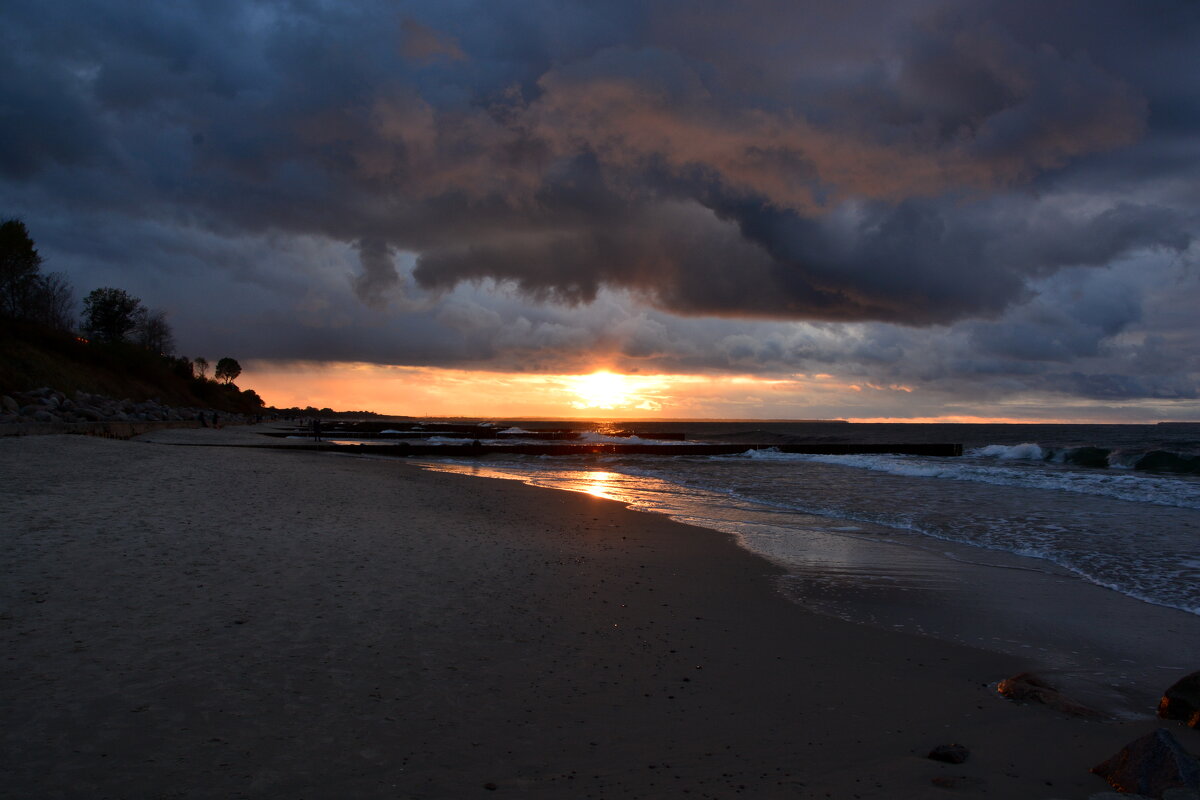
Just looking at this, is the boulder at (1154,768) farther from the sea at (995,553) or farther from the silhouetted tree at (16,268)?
the silhouetted tree at (16,268)

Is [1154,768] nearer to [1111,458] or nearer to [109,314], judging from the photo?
[1111,458]

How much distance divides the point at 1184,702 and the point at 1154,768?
1802 mm

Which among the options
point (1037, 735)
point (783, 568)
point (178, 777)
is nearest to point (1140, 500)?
point (783, 568)

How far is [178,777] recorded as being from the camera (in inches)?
154

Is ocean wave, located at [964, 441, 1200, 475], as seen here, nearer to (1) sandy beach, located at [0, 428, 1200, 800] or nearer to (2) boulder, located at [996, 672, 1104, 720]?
(2) boulder, located at [996, 672, 1104, 720]

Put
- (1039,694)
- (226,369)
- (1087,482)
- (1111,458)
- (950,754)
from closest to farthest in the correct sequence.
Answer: (950,754) < (1039,694) < (1087,482) < (1111,458) < (226,369)

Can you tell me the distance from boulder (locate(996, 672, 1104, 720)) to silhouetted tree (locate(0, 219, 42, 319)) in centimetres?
7578

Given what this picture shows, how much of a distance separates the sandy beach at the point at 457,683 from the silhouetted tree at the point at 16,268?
64.7m

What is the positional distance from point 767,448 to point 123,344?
71.3 metres

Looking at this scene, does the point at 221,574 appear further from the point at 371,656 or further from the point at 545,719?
the point at 545,719

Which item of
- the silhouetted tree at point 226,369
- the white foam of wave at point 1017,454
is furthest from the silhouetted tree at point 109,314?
the white foam of wave at point 1017,454

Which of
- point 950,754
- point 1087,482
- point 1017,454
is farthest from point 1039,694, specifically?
point 1017,454

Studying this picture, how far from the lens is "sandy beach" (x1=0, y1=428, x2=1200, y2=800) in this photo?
4.15m

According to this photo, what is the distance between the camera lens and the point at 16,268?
2309 inches
